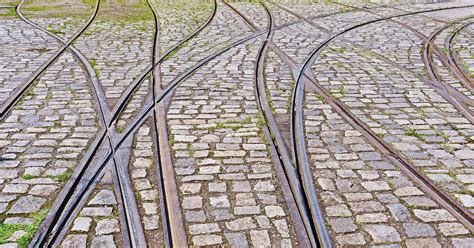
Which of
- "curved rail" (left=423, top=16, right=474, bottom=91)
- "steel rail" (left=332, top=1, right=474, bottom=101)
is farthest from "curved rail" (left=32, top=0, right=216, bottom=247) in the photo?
"curved rail" (left=423, top=16, right=474, bottom=91)

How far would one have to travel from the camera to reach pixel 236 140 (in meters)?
5.18

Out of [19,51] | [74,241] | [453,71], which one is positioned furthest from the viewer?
[19,51]

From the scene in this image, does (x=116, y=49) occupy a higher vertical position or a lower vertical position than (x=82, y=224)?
lower

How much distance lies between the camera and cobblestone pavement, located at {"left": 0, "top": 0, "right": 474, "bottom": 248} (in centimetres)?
370

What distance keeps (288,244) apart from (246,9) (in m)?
10.5

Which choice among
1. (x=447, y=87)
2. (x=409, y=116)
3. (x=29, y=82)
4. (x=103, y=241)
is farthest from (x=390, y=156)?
(x=29, y=82)

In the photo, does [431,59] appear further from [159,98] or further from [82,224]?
[82,224]

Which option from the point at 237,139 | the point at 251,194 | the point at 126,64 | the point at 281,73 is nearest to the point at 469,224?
the point at 251,194

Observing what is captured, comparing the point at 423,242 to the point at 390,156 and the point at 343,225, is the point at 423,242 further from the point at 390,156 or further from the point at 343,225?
the point at 390,156

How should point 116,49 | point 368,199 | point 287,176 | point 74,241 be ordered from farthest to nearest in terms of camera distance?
point 116,49 → point 287,176 → point 368,199 → point 74,241

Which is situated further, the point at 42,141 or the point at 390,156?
the point at 42,141

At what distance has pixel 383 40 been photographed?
32.0 feet

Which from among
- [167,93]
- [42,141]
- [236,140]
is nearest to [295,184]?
[236,140]

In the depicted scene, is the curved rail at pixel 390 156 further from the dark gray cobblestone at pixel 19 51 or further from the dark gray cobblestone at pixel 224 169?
the dark gray cobblestone at pixel 19 51
